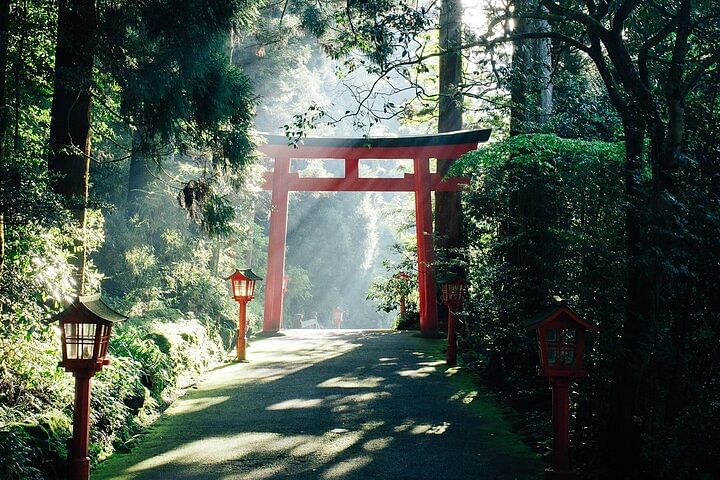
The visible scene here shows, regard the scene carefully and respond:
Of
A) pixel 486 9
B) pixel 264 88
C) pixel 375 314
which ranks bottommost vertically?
pixel 375 314

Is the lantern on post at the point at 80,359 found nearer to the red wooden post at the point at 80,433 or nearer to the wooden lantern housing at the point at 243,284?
the red wooden post at the point at 80,433

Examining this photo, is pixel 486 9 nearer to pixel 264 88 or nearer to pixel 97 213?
pixel 97 213

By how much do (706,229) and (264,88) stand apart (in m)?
21.1

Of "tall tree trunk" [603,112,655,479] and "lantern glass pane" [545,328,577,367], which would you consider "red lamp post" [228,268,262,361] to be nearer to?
"lantern glass pane" [545,328,577,367]

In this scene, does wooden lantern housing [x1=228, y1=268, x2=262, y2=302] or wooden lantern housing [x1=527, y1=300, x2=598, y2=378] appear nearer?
wooden lantern housing [x1=527, y1=300, x2=598, y2=378]

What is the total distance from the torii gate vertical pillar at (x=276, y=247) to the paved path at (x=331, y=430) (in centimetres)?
532

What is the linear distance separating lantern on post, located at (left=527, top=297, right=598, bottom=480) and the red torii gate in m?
9.13

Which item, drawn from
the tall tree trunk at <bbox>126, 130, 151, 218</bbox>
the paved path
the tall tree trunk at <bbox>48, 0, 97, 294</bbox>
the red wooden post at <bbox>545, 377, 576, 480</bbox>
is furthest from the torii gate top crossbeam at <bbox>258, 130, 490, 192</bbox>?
the red wooden post at <bbox>545, 377, 576, 480</bbox>

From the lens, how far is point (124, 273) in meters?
12.5

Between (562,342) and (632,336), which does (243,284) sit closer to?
(562,342)

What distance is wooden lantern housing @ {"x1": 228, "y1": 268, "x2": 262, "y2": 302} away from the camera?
11172 millimetres

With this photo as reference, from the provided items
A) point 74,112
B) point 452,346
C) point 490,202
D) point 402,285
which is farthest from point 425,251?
point 74,112

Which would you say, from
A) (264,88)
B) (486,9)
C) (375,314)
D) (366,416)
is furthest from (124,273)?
(375,314)

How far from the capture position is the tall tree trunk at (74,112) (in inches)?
277
